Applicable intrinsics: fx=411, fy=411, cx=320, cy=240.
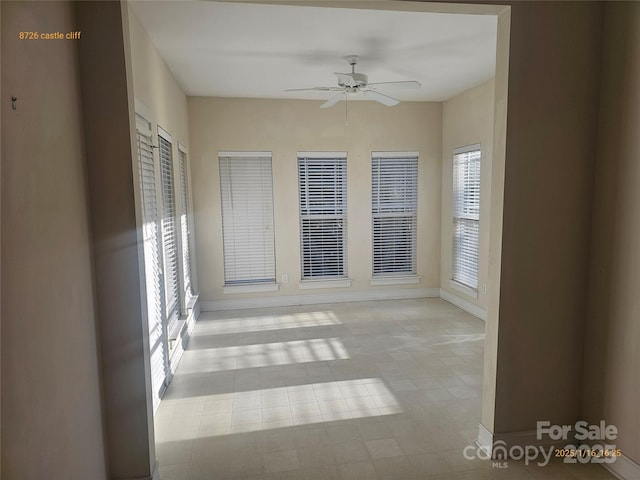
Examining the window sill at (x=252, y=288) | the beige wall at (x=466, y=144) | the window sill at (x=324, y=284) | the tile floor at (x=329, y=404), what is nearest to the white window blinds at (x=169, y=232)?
the tile floor at (x=329, y=404)

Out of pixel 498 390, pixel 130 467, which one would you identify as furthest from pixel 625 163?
pixel 130 467

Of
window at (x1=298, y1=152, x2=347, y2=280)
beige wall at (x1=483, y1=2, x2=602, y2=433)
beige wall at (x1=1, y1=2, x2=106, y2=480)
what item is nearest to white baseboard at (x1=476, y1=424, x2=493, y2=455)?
beige wall at (x1=483, y1=2, x2=602, y2=433)

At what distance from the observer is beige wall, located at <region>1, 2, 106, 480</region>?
121 centimetres

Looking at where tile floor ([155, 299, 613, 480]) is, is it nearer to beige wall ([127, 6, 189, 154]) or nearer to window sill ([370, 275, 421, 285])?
window sill ([370, 275, 421, 285])

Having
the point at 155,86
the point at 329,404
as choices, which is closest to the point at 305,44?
the point at 155,86

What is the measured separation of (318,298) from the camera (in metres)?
5.70

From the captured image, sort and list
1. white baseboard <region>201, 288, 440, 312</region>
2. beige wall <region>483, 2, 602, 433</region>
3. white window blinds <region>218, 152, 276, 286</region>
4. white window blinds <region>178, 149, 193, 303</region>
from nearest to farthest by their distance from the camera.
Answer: beige wall <region>483, 2, 602, 433</region>, white window blinds <region>178, 149, 193, 303</region>, white window blinds <region>218, 152, 276, 286</region>, white baseboard <region>201, 288, 440, 312</region>

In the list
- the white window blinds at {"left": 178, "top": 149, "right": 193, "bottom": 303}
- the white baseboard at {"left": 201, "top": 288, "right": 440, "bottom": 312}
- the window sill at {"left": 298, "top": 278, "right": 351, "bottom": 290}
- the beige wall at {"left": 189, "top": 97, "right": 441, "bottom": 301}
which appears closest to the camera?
the white window blinds at {"left": 178, "top": 149, "right": 193, "bottom": 303}

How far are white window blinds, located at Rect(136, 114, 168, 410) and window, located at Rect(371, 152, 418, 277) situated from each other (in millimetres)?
3297

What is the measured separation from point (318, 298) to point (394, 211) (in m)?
1.63

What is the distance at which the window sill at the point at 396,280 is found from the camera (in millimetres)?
5852

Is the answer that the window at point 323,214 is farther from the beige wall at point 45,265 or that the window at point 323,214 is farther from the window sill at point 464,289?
the beige wall at point 45,265

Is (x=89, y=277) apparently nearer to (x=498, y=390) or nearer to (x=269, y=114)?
(x=498, y=390)

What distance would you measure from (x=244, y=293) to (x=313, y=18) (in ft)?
11.9
